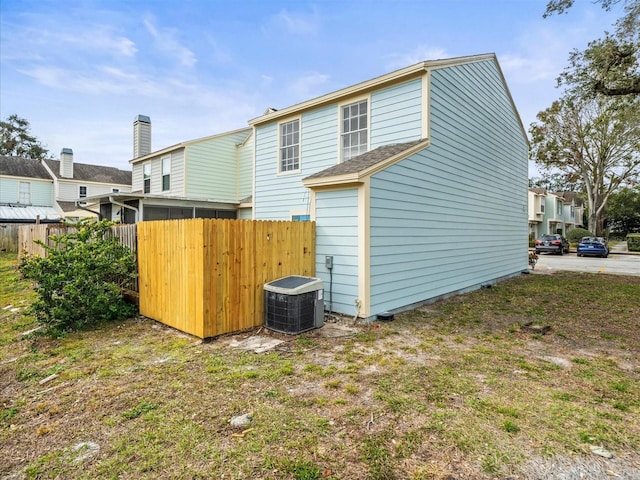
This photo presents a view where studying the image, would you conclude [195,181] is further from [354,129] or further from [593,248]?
[593,248]

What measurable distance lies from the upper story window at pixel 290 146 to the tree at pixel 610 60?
8272 mm

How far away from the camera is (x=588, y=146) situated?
2972 cm

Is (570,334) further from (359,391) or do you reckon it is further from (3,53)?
(3,53)

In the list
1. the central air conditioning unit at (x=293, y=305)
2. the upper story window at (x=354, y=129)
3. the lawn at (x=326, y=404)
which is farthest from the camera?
the upper story window at (x=354, y=129)

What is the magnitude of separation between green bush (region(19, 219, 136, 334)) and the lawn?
0.43 metres

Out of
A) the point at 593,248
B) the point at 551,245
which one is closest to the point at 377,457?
the point at 593,248

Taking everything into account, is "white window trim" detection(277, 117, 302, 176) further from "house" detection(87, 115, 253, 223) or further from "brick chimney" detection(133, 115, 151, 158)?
"brick chimney" detection(133, 115, 151, 158)

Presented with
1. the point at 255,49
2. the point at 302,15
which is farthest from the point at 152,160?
the point at 302,15

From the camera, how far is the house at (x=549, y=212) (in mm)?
35594

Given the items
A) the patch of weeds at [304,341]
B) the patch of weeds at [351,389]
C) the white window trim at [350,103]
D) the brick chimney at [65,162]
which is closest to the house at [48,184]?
the brick chimney at [65,162]

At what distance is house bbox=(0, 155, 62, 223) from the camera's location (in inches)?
1101

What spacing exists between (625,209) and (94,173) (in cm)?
6046

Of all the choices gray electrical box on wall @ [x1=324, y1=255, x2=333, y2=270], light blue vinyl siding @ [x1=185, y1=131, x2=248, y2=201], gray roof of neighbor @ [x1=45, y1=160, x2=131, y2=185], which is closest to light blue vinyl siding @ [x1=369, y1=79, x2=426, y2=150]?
gray electrical box on wall @ [x1=324, y1=255, x2=333, y2=270]

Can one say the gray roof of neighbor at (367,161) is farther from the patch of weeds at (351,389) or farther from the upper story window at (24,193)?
the upper story window at (24,193)
